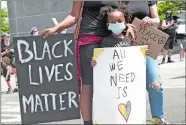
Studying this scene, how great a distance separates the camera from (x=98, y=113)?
351 centimetres

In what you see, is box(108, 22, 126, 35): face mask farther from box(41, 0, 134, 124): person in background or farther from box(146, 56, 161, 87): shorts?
box(146, 56, 161, 87): shorts

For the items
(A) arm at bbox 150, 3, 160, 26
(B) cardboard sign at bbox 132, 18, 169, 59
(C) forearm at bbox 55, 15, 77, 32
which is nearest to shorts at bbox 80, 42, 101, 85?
(C) forearm at bbox 55, 15, 77, 32

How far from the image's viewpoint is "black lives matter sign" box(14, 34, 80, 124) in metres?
3.61

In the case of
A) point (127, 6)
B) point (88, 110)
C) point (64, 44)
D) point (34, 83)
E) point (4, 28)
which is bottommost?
point (4, 28)

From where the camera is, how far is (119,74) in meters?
3.45

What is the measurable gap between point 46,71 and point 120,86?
582mm

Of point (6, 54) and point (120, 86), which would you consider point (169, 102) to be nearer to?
point (6, 54)

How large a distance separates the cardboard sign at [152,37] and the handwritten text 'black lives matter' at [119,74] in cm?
42

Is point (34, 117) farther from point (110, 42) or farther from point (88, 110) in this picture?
point (110, 42)

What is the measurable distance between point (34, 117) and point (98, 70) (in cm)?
62

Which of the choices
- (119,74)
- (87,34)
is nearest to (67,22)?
(87,34)

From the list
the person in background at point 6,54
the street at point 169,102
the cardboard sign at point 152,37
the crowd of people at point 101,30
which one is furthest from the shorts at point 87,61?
the person in background at point 6,54

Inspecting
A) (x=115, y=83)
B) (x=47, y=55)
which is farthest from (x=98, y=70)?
(x=47, y=55)

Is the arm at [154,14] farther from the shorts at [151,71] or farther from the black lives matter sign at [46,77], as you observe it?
the black lives matter sign at [46,77]
